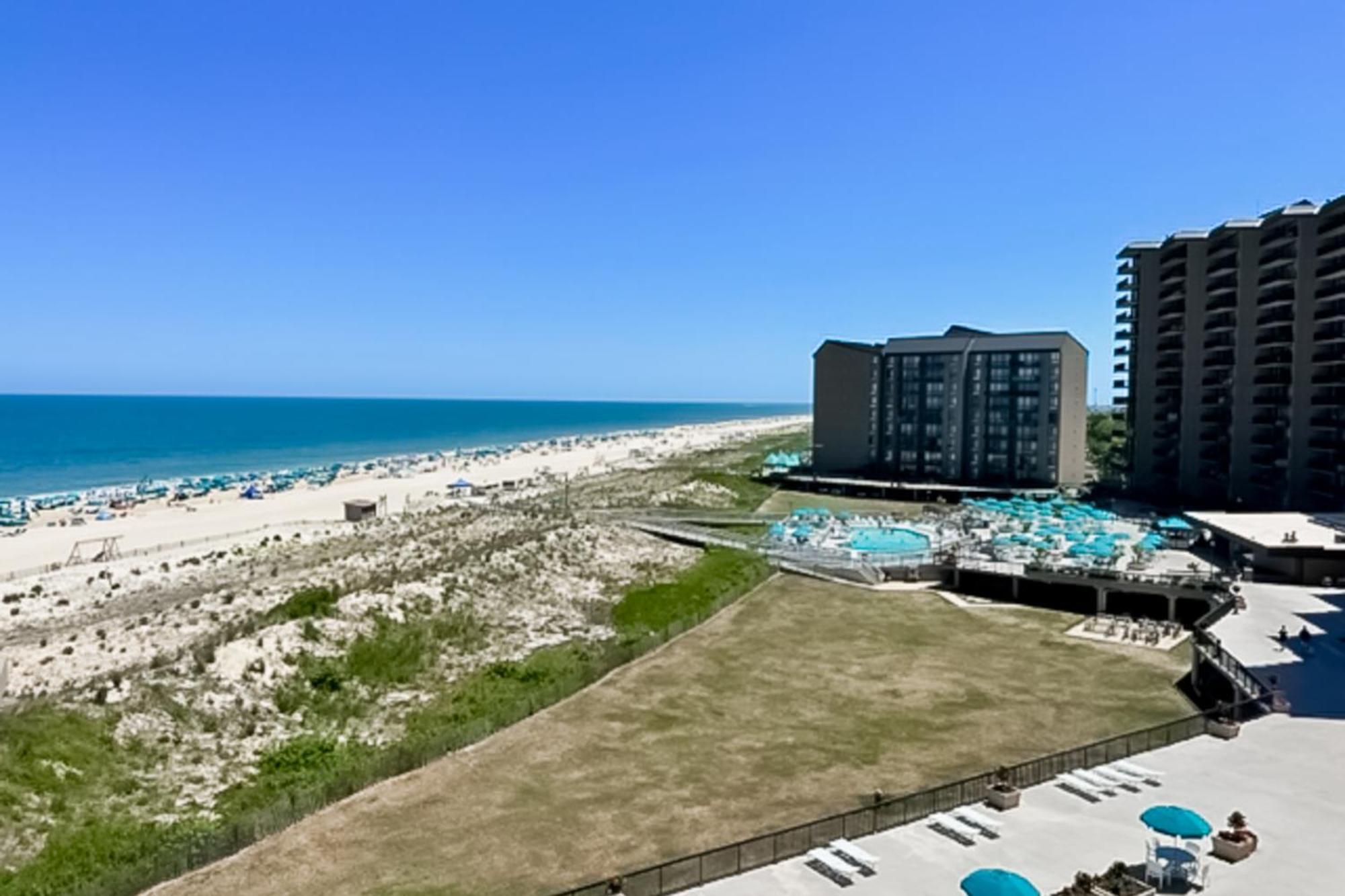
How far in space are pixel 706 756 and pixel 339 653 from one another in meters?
17.1

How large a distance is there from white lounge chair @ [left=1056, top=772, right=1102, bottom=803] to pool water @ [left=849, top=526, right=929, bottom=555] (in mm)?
31887

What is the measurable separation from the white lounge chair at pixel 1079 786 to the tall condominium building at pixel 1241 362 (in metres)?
49.8

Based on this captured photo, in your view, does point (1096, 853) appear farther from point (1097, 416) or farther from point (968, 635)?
point (1097, 416)

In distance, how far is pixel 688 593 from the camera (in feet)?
152

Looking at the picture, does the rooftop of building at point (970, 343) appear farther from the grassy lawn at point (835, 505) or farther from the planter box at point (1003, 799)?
the planter box at point (1003, 799)

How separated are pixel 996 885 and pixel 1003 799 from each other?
16.6 feet

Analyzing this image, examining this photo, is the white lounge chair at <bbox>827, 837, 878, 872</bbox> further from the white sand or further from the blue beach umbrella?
the white sand

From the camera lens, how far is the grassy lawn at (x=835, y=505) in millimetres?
75688

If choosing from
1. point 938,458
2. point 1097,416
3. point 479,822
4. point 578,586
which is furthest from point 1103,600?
point 1097,416

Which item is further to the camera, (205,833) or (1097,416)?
(1097,416)

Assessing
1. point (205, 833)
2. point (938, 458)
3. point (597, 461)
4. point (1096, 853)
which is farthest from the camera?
point (597, 461)

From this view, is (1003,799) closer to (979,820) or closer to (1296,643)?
(979,820)

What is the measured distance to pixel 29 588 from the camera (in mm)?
47125

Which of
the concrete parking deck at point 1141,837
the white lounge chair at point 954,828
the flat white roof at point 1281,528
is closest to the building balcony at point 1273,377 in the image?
the flat white roof at point 1281,528
